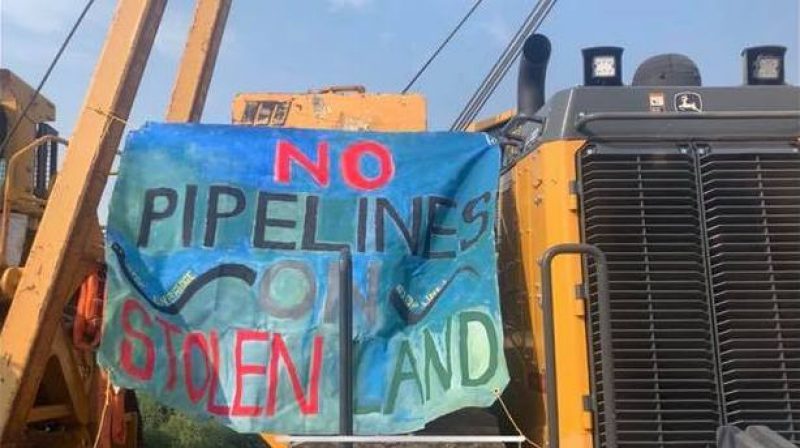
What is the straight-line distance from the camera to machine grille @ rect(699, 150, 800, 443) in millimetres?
3900

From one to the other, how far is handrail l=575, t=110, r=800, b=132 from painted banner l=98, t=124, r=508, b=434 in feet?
2.30

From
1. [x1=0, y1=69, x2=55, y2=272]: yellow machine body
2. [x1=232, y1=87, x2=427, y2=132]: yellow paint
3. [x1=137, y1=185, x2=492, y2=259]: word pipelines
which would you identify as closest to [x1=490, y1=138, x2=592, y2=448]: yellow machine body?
[x1=137, y1=185, x2=492, y2=259]: word pipelines

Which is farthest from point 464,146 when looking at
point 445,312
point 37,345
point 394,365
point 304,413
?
point 37,345

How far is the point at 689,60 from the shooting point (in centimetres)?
481

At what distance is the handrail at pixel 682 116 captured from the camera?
13.8 ft

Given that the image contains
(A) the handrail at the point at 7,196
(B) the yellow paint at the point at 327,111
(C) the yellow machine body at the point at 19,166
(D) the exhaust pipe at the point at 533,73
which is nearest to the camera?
(D) the exhaust pipe at the point at 533,73

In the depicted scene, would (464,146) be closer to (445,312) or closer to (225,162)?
(445,312)

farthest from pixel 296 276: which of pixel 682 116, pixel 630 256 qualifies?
pixel 682 116

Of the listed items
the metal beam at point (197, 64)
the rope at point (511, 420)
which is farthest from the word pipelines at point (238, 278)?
the metal beam at point (197, 64)

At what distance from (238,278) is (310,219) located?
1.54ft

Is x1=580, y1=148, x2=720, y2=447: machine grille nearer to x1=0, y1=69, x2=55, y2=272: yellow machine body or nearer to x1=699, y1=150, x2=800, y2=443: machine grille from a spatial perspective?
x1=699, y1=150, x2=800, y2=443: machine grille

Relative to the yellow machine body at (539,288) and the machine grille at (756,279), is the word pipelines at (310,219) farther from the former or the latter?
the machine grille at (756,279)

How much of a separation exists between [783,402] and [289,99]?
150 inches

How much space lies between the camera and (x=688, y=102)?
14.2ft
